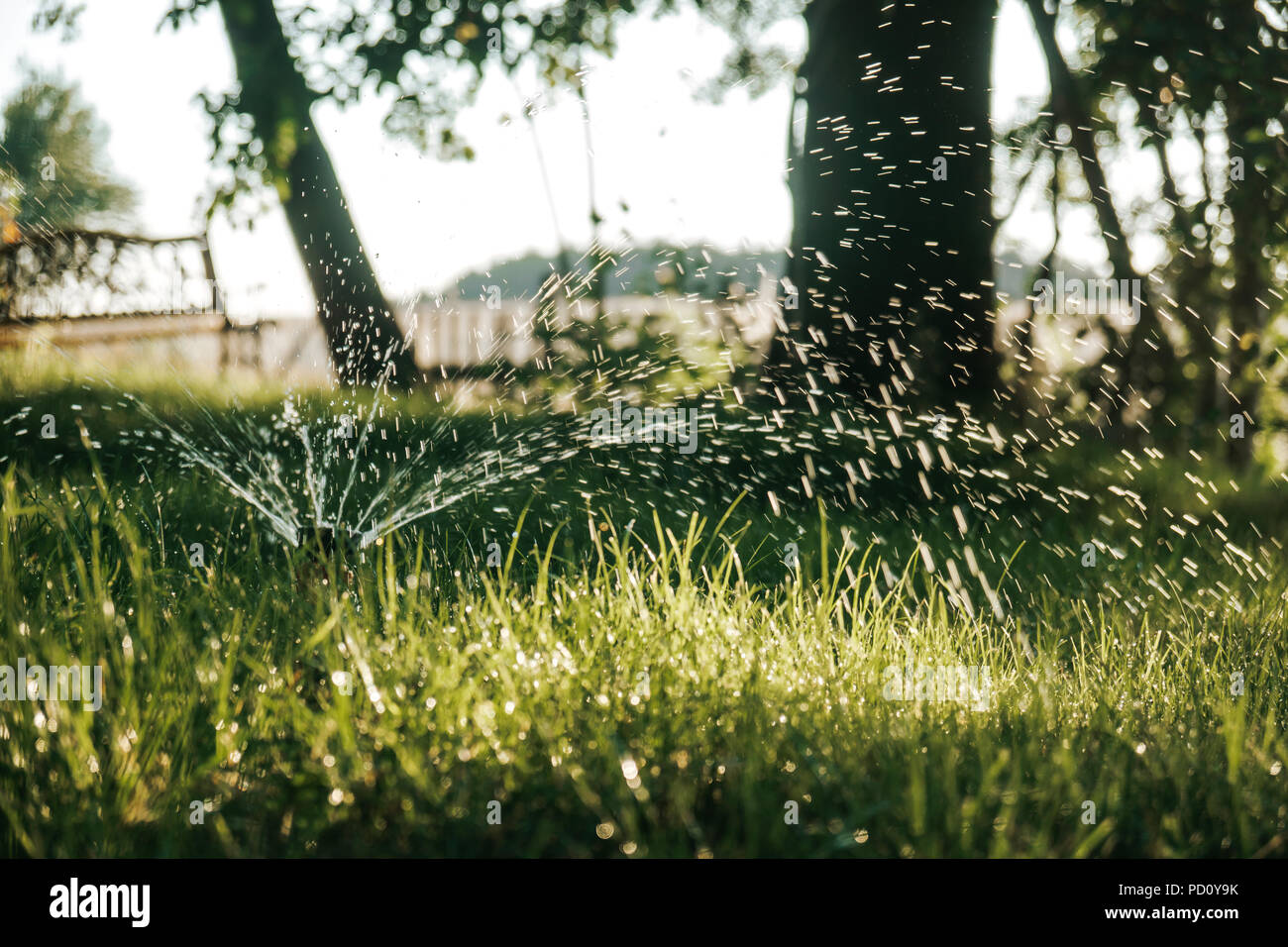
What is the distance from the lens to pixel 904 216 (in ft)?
19.9

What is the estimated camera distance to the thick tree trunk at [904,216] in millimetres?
5992

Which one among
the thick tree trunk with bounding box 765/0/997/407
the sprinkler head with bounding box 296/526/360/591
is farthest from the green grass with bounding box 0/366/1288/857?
the thick tree trunk with bounding box 765/0/997/407

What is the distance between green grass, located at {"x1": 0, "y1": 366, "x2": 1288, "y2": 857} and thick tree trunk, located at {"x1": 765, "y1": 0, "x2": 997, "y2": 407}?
2.94 meters

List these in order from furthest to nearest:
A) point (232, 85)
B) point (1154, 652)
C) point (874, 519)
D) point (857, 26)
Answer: point (232, 85) → point (857, 26) → point (874, 519) → point (1154, 652)

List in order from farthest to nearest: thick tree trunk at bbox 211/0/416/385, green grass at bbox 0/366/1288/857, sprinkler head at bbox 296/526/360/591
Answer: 1. thick tree trunk at bbox 211/0/416/385
2. sprinkler head at bbox 296/526/360/591
3. green grass at bbox 0/366/1288/857

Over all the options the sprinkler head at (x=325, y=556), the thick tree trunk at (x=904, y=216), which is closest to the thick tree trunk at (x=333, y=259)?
the thick tree trunk at (x=904, y=216)

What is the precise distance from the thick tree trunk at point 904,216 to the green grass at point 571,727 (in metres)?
2.94

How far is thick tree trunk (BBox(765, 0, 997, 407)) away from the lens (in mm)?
5992

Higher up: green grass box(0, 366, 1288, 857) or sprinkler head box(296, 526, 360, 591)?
sprinkler head box(296, 526, 360, 591)

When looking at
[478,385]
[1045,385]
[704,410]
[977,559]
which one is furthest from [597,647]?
[1045,385]

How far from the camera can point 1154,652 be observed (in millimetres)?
3043

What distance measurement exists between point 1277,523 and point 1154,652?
122 inches

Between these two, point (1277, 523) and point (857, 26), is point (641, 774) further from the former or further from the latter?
point (857, 26)

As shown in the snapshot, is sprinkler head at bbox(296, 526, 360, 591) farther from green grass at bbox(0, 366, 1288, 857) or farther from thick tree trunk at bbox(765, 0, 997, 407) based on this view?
thick tree trunk at bbox(765, 0, 997, 407)
